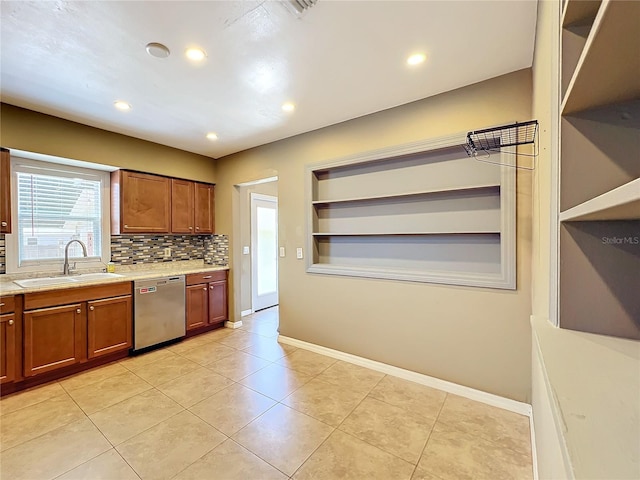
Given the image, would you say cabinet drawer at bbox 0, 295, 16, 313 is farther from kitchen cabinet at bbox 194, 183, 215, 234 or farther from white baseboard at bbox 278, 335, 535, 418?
white baseboard at bbox 278, 335, 535, 418

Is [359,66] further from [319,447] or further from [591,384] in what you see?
[319,447]

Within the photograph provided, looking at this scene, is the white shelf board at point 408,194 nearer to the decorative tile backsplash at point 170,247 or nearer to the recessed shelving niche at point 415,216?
the recessed shelving niche at point 415,216

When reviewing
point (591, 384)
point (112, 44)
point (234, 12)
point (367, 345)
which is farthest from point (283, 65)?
point (367, 345)

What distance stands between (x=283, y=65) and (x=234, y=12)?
1.74 ft

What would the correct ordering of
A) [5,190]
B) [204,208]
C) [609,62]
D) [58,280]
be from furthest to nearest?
[204,208] → [58,280] → [5,190] → [609,62]

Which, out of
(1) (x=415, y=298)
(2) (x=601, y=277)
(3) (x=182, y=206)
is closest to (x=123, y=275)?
(3) (x=182, y=206)

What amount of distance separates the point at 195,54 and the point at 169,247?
9.84ft

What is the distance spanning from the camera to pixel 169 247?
419 centimetres

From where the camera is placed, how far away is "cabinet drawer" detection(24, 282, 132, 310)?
2540mm

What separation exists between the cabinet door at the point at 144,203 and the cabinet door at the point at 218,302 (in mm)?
1046

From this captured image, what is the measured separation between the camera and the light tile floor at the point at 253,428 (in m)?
1.65

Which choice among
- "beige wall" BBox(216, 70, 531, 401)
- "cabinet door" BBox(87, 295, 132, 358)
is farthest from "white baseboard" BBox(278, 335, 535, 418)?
"cabinet door" BBox(87, 295, 132, 358)

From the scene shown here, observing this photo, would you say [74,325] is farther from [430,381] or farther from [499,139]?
[499,139]

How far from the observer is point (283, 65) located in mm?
2074
